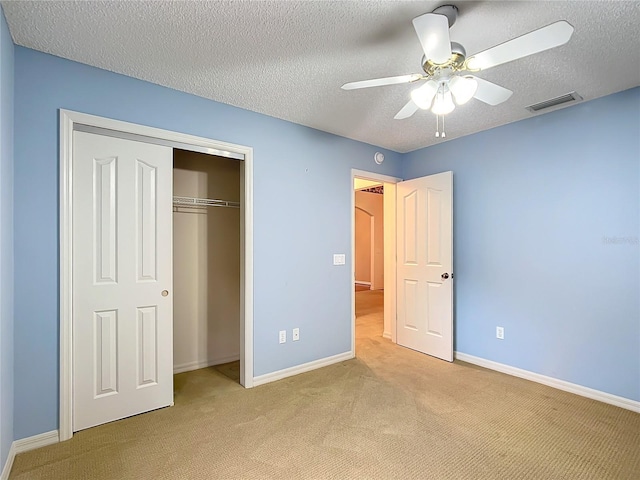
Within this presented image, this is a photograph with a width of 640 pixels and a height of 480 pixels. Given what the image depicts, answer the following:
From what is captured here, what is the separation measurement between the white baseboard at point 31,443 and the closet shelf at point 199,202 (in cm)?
208

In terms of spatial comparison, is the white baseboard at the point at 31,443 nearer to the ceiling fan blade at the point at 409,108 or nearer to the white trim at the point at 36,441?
the white trim at the point at 36,441

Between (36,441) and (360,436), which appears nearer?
(36,441)

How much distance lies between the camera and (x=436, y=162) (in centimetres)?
411

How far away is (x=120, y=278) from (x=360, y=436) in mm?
2020

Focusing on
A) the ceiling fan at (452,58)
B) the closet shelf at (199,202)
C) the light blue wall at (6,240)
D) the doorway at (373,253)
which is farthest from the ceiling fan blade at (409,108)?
the light blue wall at (6,240)

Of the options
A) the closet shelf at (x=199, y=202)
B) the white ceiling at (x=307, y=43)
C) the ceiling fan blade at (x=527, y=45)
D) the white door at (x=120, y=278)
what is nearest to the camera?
the ceiling fan blade at (x=527, y=45)

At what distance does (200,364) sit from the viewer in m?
3.62

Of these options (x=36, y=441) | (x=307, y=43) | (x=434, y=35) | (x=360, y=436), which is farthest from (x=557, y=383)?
(x=36, y=441)

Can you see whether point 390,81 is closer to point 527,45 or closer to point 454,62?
point 454,62

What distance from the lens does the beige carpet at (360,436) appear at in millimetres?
1933

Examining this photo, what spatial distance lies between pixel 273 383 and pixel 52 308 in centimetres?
184

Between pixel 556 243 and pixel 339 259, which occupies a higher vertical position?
pixel 556 243

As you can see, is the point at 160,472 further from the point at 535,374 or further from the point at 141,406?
the point at 535,374

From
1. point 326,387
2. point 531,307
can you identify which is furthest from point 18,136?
point 531,307
